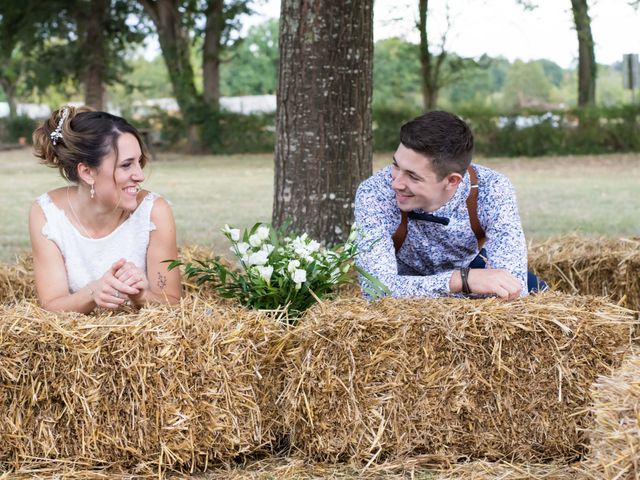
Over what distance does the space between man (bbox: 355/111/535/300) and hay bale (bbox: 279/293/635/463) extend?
0.31 meters

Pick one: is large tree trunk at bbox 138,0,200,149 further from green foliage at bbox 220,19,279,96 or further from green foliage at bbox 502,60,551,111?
green foliage at bbox 502,60,551,111

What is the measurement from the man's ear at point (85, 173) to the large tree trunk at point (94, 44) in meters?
24.8

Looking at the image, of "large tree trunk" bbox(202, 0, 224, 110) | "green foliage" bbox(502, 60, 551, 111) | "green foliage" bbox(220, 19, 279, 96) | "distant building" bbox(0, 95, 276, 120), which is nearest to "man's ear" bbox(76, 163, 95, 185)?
"distant building" bbox(0, 95, 276, 120)

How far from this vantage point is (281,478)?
11.3 ft

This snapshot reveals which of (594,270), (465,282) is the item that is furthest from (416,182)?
(594,270)

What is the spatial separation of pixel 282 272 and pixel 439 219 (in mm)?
832

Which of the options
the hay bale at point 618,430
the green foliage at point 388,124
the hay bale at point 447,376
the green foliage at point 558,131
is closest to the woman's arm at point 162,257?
the hay bale at point 447,376

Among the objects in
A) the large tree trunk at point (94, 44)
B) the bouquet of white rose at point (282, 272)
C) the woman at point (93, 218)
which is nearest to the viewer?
the bouquet of white rose at point (282, 272)

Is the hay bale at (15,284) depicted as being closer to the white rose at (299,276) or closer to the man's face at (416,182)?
the white rose at (299,276)

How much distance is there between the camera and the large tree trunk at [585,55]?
83.5 feet

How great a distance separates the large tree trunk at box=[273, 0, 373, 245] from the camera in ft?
18.7

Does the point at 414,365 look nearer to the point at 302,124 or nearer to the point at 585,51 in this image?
the point at 302,124

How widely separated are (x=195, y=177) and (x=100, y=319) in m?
17.6

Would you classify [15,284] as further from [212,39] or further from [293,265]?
[212,39]
